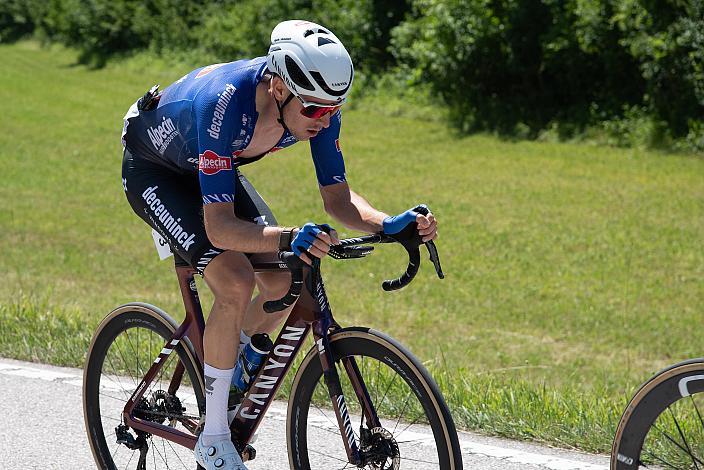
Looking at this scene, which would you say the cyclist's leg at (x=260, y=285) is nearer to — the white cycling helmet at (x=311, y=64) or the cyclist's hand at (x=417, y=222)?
the cyclist's hand at (x=417, y=222)

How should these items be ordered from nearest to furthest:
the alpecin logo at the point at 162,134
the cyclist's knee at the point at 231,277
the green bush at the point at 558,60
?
the cyclist's knee at the point at 231,277 < the alpecin logo at the point at 162,134 < the green bush at the point at 558,60

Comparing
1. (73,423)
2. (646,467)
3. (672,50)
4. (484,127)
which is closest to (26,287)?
(73,423)

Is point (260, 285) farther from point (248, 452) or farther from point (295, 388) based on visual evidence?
point (248, 452)

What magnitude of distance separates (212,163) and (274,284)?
0.59m

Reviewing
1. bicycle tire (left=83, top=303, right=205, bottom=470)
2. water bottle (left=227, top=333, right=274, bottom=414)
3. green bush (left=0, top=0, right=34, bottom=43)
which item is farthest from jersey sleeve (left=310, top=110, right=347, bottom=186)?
green bush (left=0, top=0, right=34, bottom=43)

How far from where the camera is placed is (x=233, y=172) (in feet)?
13.3

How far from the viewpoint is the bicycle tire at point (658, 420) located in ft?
11.6

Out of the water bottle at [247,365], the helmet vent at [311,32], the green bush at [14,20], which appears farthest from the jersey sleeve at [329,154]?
the green bush at [14,20]

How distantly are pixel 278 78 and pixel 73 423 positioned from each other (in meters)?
2.35

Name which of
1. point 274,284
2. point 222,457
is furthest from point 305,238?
point 222,457

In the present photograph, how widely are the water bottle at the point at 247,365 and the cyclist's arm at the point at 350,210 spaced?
Result: 556 mm

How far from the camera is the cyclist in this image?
395 cm

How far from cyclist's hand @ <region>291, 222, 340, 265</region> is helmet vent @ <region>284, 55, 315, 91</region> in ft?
1.71

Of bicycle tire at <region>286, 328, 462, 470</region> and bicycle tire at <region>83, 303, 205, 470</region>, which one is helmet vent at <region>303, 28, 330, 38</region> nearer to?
bicycle tire at <region>286, 328, 462, 470</region>
